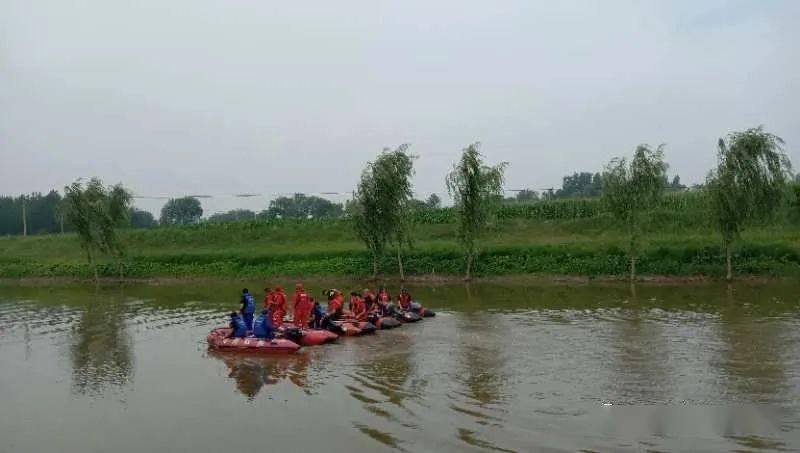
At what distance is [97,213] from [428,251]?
78.1 feet

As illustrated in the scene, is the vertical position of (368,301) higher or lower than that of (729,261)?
lower

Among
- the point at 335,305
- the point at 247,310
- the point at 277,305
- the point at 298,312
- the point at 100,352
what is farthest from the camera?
the point at 277,305

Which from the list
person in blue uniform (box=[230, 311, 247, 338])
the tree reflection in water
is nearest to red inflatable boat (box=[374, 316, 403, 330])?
the tree reflection in water

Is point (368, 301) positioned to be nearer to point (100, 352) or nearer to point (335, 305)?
point (335, 305)

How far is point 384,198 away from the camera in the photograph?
43.2 metres

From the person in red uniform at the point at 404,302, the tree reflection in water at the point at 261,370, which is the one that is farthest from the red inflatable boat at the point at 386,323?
the tree reflection in water at the point at 261,370

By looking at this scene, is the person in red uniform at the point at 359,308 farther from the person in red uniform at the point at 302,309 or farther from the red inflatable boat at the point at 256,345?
the red inflatable boat at the point at 256,345

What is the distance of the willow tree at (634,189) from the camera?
40125 millimetres

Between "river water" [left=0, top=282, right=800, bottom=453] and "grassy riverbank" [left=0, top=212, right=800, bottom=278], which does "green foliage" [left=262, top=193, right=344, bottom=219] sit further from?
"river water" [left=0, top=282, right=800, bottom=453]

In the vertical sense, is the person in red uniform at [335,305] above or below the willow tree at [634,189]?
below

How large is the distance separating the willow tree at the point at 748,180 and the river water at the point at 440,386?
973 centimetres

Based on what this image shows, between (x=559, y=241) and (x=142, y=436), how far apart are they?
3948 centimetres

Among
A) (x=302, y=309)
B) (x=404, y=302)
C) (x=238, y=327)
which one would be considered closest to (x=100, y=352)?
(x=238, y=327)

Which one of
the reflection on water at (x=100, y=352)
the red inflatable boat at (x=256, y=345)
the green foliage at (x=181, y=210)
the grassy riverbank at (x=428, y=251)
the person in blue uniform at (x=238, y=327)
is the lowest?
the reflection on water at (x=100, y=352)
